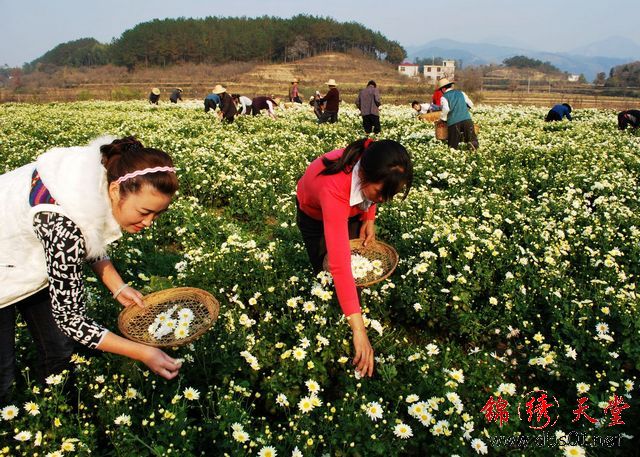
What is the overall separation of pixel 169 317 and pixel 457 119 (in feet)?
28.9

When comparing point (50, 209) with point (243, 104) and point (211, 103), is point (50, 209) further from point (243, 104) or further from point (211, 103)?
point (211, 103)

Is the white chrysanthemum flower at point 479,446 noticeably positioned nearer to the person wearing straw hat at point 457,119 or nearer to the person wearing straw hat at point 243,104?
the person wearing straw hat at point 457,119

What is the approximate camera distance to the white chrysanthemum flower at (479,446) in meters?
2.54

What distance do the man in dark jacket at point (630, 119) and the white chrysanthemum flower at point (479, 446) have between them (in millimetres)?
14652

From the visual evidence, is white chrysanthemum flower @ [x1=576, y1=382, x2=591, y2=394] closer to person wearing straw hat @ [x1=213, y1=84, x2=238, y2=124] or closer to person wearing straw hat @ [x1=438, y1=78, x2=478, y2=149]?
person wearing straw hat @ [x1=438, y1=78, x2=478, y2=149]

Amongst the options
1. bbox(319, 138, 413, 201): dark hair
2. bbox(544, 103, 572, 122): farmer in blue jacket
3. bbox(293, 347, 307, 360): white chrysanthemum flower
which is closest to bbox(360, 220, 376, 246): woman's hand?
bbox(319, 138, 413, 201): dark hair

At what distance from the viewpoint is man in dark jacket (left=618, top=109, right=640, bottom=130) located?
13659 mm

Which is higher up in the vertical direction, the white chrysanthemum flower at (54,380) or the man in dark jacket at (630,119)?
the man in dark jacket at (630,119)

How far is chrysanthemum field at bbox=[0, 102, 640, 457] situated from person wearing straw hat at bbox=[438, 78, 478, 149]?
3232 millimetres

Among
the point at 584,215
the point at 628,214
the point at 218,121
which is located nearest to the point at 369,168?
the point at 584,215

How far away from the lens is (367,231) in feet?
13.1

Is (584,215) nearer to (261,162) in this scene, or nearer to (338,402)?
(338,402)

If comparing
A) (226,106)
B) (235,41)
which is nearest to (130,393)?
(226,106)

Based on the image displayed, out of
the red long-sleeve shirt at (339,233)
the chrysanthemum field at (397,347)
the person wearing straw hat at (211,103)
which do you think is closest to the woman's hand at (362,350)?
the red long-sleeve shirt at (339,233)
